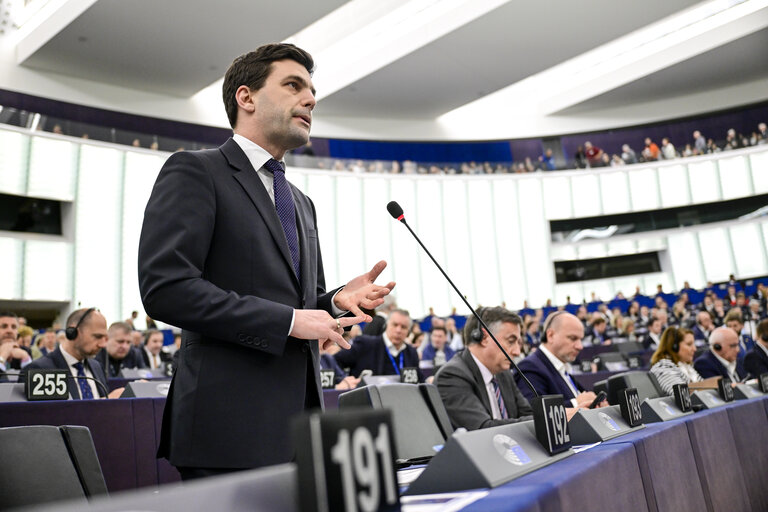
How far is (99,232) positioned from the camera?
14625mm

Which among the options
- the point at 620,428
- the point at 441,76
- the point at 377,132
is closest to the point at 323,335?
the point at 620,428

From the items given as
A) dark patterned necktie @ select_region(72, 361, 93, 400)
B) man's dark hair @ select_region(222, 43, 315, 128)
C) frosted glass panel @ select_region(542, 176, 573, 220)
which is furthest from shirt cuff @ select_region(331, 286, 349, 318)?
frosted glass panel @ select_region(542, 176, 573, 220)

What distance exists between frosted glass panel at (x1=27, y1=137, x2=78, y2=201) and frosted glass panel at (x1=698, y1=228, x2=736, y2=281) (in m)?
16.3

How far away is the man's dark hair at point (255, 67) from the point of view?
161cm

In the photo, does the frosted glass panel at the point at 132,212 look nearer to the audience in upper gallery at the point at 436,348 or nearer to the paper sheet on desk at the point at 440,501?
the audience in upper gallery at the point at 436,348

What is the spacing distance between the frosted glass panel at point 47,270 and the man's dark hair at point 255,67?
1351 centimetres

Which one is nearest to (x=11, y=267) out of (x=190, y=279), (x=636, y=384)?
(x=636, y=384)

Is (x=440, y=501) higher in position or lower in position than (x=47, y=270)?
lower

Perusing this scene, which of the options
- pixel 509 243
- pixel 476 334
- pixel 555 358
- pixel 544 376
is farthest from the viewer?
pixel 509 243

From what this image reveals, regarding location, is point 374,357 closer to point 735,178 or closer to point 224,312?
point 224,312

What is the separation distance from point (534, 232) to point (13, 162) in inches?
527

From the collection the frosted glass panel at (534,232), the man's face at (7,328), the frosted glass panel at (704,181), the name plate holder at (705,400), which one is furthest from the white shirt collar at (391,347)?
the frosted glass panel at (704,181)

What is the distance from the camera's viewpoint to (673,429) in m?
1.80

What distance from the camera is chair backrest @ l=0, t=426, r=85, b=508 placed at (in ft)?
4.12
